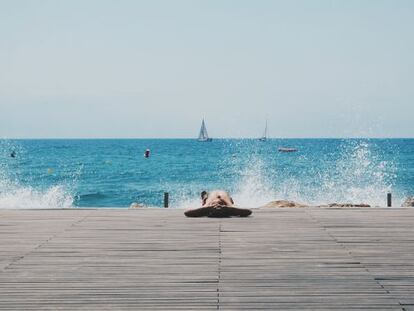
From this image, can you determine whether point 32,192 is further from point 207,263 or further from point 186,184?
point 207,263

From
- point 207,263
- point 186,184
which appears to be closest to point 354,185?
point 186,184

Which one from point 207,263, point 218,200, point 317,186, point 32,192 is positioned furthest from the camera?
point 317,186

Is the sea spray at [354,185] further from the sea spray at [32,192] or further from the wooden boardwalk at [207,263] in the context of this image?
the wooden boardwalk at [207,263]

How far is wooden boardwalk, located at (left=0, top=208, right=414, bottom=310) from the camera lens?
4836mm

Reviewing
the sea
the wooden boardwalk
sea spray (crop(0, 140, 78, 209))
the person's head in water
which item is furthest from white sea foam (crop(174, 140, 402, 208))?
the wooden boardwalk

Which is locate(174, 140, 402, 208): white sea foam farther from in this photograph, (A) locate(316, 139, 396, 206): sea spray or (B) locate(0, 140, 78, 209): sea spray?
(B) locate(0, 140, 78, 209): sea spray

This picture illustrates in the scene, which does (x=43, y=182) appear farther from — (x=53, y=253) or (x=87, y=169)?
(x=53, y=253)

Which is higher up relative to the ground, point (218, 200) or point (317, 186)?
point (317, 186)

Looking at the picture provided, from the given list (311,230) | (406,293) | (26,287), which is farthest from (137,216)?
(406,293)

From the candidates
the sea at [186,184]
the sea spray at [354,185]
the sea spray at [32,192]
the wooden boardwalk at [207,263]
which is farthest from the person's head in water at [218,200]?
the sea spray at [32,192]

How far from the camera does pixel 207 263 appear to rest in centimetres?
616

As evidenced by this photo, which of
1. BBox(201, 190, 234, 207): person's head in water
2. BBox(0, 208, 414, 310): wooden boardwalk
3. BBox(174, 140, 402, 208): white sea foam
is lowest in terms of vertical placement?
BBox(0, 208, 414, 310): wooden boardwalk

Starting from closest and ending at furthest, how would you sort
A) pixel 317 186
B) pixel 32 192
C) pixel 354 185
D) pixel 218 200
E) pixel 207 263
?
pixel 207 263
pixel 218 200
pixel 32 192
pixel 317 186
pixel 354 185

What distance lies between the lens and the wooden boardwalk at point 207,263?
484 cm
